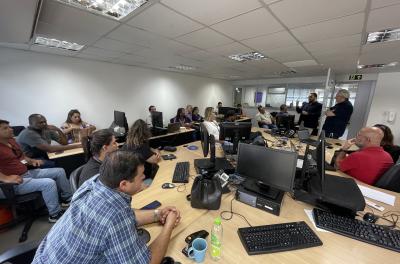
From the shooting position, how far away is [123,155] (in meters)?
0.88

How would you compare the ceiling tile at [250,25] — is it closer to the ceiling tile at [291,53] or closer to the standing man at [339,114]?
the ceiling tile at [291,53]

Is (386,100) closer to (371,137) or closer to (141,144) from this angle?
(371,137)

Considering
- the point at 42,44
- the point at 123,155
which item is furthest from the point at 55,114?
the point at 123,155

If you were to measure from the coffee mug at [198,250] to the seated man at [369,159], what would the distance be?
1920mm

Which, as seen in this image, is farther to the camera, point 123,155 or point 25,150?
point 25,150

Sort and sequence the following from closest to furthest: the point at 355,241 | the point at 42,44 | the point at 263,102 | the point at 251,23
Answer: the point at 355,241
the point at 251,23
the point at 42,44
the point at 263,102

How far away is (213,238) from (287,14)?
88.9 inches

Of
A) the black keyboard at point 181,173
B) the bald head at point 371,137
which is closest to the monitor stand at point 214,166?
the black keyboard at point 181,173

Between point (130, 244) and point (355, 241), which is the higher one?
point (130, 244)

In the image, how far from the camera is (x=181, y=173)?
1.83m

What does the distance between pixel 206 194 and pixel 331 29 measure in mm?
2609

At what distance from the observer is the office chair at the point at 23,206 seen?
6.00ft

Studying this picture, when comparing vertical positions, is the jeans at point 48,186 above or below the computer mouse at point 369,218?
below

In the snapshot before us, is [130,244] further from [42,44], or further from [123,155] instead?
[42,44]
